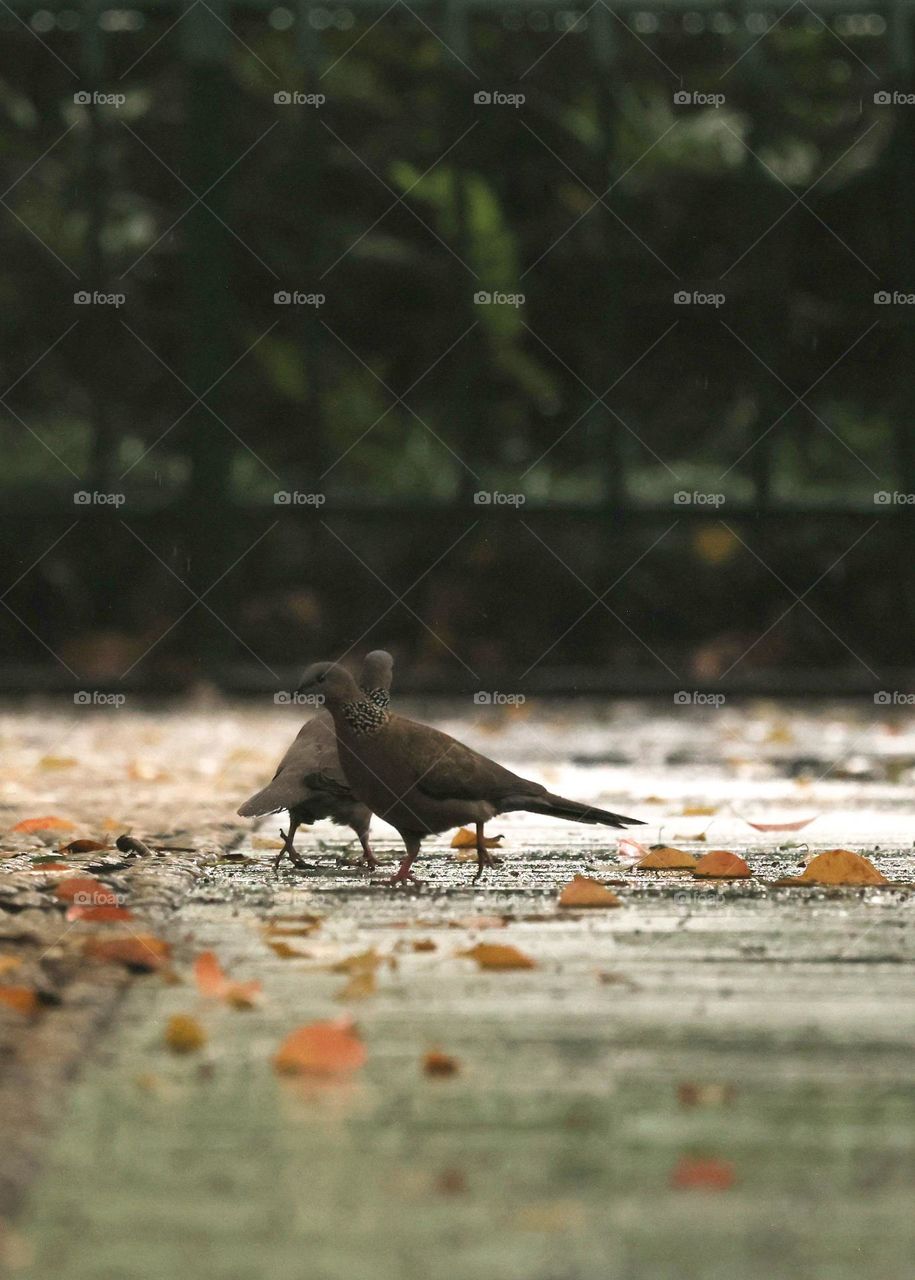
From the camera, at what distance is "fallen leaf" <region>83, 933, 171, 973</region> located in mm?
3336

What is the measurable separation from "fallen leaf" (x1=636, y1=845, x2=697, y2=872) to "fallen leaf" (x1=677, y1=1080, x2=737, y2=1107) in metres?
2.02

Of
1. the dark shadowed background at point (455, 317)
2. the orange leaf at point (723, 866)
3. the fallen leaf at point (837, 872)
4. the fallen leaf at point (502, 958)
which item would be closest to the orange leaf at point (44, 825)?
the orange leaf at point (723, 866)

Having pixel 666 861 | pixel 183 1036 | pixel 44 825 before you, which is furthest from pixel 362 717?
pixel 183 1036

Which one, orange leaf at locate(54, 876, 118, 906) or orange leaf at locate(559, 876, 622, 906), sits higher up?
orange leaf at locate(559, 876, 622, 906)

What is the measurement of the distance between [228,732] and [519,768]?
181 centimetres

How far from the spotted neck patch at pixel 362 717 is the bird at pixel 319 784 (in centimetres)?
3

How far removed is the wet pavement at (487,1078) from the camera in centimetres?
197

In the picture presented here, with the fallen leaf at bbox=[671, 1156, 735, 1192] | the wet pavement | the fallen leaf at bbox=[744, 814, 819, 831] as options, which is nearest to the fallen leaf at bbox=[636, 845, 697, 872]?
the wet pavement

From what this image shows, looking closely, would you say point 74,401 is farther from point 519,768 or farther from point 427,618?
point 519,768

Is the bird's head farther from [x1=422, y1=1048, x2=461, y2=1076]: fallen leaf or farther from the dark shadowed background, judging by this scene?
the dark shadowed background

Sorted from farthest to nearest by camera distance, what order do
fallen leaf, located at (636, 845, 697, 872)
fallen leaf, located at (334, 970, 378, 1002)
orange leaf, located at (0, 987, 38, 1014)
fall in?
fallen leaf, located at (636, 845, 697, 872) → fallen leaf, located at (334, 970, 378, 1002) → orange leaf, located at (0, 987, 38, 1014)

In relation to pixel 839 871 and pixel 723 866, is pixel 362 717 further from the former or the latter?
pixel 839 871

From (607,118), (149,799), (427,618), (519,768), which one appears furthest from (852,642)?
(149,799)

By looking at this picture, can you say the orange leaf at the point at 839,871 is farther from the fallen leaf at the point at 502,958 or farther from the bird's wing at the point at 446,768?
the fallen leaf at the point at 502,958
